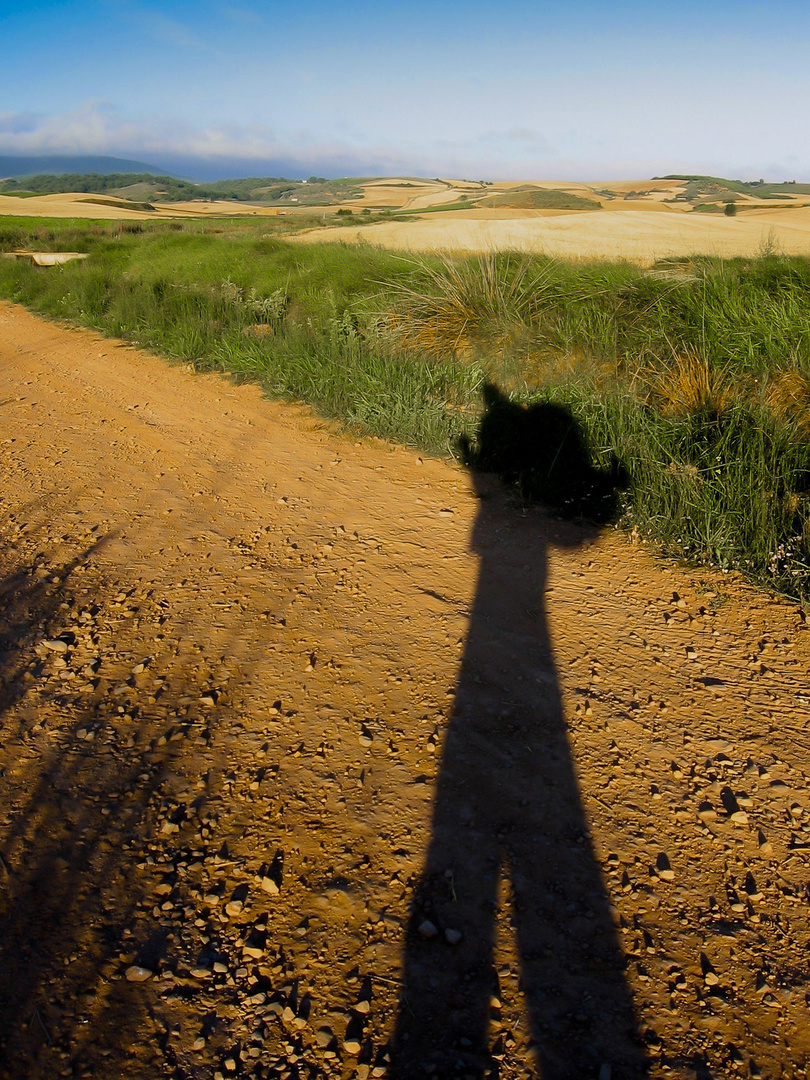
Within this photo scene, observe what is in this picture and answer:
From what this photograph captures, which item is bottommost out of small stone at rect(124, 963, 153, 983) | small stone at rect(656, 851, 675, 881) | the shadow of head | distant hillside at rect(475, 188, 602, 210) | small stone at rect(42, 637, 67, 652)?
small stone at rect(124, 963, 153, 983)

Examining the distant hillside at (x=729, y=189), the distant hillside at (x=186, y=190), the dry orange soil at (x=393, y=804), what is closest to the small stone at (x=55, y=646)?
the dry orange soil at (x=393, y=804)

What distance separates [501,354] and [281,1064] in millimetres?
5982

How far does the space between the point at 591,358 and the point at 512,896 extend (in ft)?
16.8

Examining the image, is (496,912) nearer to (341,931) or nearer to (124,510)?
(341,931)

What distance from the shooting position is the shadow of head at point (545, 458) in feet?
16.2

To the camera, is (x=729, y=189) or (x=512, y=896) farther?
(x=729, y=189)

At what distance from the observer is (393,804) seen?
260 cm

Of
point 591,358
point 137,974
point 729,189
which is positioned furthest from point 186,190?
point 137,974

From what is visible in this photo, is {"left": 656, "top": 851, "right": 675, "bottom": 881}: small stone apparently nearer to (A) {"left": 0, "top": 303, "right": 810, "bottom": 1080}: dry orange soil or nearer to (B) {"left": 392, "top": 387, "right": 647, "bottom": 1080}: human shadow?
(A) {"left": 0, "top": 303, "right": 810, "bottom": 1080}: dry orange soil

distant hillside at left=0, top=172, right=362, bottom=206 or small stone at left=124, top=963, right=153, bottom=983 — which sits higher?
distant hillside at left=0, top=172, right=362, bottom=206

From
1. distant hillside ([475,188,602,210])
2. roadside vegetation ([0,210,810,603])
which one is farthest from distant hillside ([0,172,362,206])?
roadside vegetation ([0,210,810,603])

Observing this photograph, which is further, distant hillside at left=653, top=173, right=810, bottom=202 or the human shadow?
distant hillside at left=653, top=173, right=810, bottom=202

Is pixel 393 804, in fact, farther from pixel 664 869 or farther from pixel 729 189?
pixel 729 189

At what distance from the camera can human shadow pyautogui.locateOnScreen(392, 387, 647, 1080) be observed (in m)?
1.89
